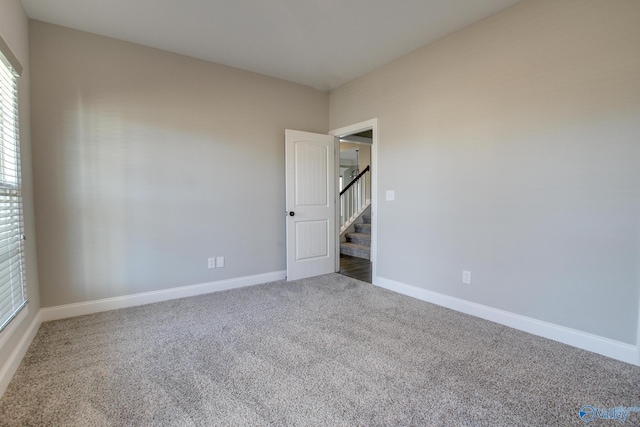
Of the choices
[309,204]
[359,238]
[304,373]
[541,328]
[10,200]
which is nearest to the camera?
[304,373]

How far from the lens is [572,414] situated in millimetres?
1501

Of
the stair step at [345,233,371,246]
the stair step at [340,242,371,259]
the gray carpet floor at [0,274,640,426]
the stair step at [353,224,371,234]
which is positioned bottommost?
the gray carpet floor at [0,274,640,426]

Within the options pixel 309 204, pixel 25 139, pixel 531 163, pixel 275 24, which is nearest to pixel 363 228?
pixel 309 204

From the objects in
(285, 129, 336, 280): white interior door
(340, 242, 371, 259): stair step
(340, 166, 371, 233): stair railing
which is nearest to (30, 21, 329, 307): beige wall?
(285, 129, 336, 280): white interior door

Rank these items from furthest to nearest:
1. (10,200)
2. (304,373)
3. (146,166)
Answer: (146,166) → (10,200) → (304,373)

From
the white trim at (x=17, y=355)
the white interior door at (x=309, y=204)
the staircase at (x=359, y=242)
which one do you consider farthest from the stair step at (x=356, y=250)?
the white trim at (x=17, y=355)

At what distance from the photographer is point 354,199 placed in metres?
6.55

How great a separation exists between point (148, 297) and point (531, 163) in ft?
12.6

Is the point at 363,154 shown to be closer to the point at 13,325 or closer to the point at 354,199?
the point at 354,199

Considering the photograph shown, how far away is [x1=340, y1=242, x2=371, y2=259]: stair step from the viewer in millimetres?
5332

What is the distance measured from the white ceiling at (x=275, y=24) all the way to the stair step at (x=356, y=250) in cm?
314

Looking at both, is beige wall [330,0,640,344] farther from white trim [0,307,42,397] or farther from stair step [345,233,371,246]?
white trim [0,307,42,397]

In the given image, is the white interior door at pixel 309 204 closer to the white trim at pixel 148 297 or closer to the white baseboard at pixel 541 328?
the white trim at pixel 148 297

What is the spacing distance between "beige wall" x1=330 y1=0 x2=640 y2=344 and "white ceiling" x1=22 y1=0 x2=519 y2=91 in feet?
1.02
